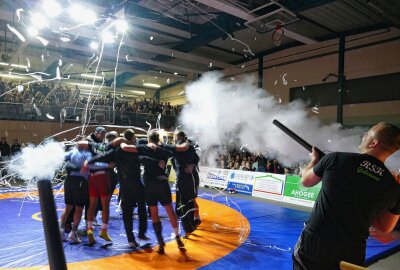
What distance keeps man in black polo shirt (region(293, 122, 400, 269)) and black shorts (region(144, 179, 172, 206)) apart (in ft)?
11.1

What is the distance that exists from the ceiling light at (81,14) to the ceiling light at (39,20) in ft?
2.76

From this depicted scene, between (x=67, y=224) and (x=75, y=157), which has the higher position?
(x=75, y=157)

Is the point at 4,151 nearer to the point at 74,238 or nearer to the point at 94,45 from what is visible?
the point at 94,45

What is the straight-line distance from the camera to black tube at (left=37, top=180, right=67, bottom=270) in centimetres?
67

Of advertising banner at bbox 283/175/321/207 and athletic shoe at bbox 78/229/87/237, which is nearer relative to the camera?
athletic shoe at bbox 78/229/87/237

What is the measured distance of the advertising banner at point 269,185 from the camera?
10.1 metres

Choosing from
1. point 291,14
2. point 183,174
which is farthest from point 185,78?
point 183,174

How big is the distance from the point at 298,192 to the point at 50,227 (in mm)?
9546

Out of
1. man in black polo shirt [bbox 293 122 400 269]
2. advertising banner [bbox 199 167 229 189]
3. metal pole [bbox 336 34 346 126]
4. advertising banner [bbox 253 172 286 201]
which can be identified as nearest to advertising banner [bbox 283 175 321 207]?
advertising banner [bbox 253 172 286 201]

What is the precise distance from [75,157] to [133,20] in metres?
7.88

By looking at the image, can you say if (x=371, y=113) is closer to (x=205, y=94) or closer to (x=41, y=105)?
(x=205, y=94)

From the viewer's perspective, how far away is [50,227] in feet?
2.22

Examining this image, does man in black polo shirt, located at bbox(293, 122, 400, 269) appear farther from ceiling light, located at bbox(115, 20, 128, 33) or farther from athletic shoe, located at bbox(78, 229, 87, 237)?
→ ceiling light, located at bbox(115, 20, 128, 33)

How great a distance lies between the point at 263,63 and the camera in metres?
17.6
